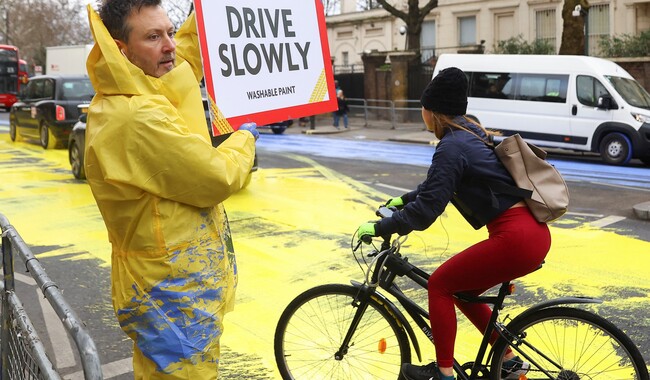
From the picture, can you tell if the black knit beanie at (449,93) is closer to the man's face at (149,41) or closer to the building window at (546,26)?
the man's face at (149,41)

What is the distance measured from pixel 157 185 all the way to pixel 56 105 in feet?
51.7

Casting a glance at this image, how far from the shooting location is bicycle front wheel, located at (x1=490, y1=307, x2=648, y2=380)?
339 cm

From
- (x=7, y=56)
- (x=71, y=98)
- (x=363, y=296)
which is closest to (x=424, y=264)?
(x=363, y=296)

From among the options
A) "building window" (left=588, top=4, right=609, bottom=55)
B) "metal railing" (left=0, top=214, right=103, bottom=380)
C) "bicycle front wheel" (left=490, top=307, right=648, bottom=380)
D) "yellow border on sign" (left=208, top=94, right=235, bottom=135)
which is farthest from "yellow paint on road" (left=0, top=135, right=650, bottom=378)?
"building window" (left=588, top=4, right=609, bottom=55)

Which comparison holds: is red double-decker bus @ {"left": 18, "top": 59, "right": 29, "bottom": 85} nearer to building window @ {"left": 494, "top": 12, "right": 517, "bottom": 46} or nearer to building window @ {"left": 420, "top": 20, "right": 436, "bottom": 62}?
building window @ {"left": 420, "top": 20, "right": 436, "bottom": 62}

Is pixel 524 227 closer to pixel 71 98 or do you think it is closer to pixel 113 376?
pixel 113 376

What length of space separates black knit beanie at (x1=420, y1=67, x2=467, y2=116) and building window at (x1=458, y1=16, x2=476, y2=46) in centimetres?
3349

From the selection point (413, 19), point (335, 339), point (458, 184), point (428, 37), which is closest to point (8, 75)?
point (428, 37)

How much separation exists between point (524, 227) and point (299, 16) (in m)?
1.49

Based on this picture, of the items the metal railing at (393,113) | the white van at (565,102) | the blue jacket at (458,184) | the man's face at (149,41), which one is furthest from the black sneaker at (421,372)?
the metal railing at (393,113)

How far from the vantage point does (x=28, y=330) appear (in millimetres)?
2734

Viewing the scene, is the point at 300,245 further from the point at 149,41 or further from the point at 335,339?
the point at 149,41

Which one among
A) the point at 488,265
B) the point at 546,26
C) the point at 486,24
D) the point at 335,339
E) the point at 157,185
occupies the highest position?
the point at 486,24

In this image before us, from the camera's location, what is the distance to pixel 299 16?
353 centimetres
